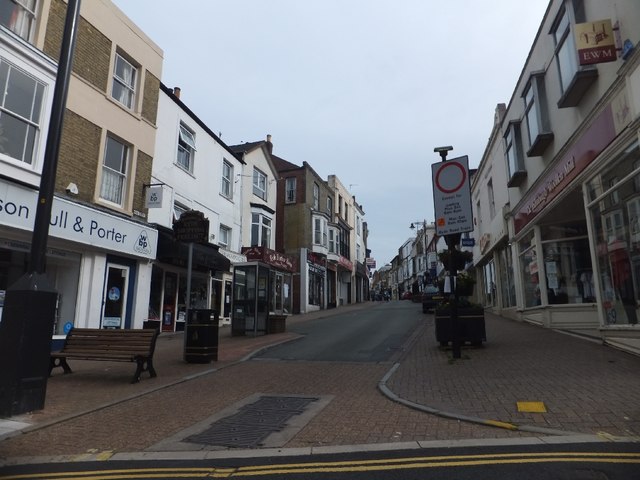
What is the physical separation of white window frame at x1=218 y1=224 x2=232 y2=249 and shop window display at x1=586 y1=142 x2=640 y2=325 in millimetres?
15688

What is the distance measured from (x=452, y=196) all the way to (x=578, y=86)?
3596 mm

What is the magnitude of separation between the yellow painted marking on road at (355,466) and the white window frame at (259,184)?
22786 millimetres

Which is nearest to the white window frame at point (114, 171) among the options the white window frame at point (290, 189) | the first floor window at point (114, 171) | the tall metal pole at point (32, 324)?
the first floor window at point (114, 171)

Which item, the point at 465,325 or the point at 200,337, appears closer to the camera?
the point at 200,337

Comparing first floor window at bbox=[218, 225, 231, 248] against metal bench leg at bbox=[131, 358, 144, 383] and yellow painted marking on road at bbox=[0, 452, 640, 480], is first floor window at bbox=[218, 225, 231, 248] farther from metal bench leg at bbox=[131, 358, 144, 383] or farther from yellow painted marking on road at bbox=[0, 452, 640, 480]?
yellow painted marking on road at bbox=[0, 452, 640, 480]

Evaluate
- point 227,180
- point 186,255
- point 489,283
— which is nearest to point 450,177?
point 186,255

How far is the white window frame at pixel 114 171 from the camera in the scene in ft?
47.4

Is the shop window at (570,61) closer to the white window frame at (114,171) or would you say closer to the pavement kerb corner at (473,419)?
the pavement kerb corner at (473,419)

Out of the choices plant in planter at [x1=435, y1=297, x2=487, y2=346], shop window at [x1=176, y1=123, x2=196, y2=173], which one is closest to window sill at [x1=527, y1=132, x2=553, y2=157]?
plant in planter at [x1=435, y1=297, x2=487, y2=346]

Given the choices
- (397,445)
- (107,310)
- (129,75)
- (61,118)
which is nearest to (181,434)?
(397,445)

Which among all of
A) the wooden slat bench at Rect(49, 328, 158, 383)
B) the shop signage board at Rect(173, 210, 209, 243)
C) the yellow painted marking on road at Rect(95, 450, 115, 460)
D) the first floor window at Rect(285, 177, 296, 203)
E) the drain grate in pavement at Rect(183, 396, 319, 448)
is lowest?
the yellow painted marking on road at Rect(95, 450, 115, 460)

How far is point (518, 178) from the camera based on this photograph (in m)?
16.4

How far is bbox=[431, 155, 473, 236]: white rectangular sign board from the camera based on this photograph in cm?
1045

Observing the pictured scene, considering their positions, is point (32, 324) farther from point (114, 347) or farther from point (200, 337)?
point (200, 337)
